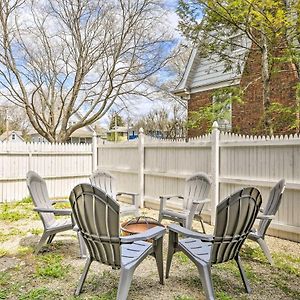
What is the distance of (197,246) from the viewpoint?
11.9 feet

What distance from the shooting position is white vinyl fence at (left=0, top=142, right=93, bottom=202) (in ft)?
29.6

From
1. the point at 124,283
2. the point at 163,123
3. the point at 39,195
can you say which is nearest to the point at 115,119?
the point at 163,123

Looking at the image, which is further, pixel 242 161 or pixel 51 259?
pixel 242 161

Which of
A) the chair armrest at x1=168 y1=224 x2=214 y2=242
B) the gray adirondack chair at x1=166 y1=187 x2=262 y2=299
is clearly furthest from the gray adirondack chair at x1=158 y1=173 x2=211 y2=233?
the gray adirondack chair at x1=166 y1=187 x2=262 y2=299

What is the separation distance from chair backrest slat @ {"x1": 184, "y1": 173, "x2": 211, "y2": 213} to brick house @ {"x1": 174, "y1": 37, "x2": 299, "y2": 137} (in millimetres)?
3480

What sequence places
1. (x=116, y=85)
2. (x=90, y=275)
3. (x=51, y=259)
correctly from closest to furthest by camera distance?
(x=90, y=275) → (x=51, y=259) → (x=116, y=85)

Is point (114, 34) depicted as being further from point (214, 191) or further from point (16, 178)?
point (214, 191)

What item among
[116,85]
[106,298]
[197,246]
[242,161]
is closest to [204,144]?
[242,161]

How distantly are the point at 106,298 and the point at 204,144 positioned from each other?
13.5 ft

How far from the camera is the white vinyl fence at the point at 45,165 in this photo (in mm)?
9008

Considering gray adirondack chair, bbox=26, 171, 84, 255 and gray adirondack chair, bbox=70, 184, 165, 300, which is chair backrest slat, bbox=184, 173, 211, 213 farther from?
gray adirondack chair, bbox=70, 184, 165, 300

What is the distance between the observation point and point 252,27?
7219mm

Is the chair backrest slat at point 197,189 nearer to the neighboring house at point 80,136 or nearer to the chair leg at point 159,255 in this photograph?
the chair leg at point 159,255

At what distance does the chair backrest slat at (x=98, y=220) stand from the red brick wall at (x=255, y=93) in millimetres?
6263
